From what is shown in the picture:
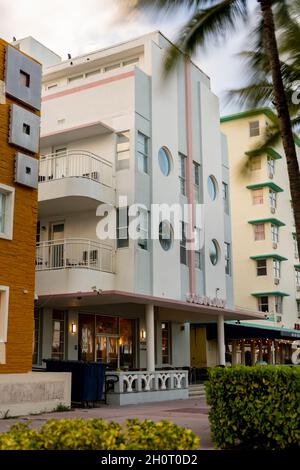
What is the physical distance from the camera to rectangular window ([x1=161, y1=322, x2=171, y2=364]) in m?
27.6

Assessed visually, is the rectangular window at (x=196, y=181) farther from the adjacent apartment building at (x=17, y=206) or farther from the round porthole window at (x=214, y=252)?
the adjacent apartment building at (x=17, y=206)

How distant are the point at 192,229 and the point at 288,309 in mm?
21375

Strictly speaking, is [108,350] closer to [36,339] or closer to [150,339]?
[150,339]

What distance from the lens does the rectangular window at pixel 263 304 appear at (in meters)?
43.1

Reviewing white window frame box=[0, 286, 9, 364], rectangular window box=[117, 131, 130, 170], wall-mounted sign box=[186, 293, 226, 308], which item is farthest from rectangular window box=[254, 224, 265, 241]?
white window frame box=[0, 286, 9, 364]

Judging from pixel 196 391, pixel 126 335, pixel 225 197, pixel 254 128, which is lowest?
pixel 196 391

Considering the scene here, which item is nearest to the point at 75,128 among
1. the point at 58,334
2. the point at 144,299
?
the point at 144,299

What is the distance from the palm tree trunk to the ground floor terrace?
7679mm

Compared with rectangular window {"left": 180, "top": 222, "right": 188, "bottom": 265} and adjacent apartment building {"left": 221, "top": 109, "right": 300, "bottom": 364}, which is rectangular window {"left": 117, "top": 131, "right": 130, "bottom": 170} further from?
adjacent apartment building {"left": 221, "top": 109, "right": 300, "bottom": 364}

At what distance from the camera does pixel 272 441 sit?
903 cm

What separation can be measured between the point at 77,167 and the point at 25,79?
5.49 metres

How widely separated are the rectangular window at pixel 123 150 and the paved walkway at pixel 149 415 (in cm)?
886

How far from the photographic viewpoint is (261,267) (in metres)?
43.7
